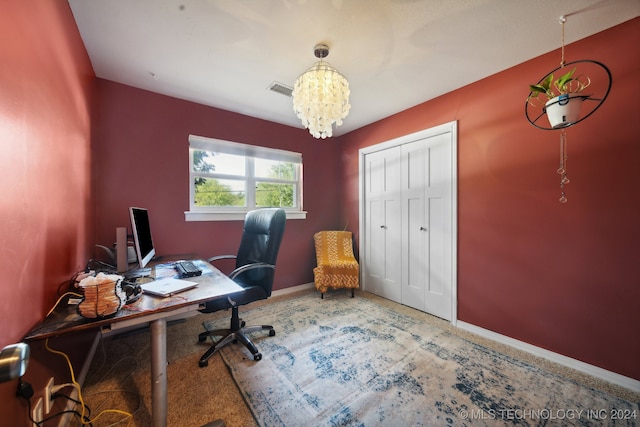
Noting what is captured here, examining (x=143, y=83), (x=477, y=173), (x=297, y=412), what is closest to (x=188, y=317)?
(x=297, y=412)

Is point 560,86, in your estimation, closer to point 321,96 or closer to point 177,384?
point 321,96

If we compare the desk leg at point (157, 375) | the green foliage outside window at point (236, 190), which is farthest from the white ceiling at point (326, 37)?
the desk leg at point (157, 375)

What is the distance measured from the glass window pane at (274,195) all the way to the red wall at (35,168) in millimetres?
1811

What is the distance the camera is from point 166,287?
1317 mm

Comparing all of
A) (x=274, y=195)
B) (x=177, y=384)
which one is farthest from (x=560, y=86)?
(x=177, y=384)

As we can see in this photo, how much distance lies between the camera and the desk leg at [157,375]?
44.4 inches

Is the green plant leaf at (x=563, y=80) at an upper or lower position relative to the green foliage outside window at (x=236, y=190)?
upper

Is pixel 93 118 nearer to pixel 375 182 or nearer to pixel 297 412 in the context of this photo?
pixel 297 412

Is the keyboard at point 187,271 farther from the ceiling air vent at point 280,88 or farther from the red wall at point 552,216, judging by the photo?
the red wall at point 552,216

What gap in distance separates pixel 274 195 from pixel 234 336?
186 centimetres

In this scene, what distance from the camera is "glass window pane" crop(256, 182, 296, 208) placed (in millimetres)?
3191

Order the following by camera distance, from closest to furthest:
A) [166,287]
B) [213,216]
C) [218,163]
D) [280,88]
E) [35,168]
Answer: [35,168]
[166,287]
[280,88]
[213,216]
[218,163]

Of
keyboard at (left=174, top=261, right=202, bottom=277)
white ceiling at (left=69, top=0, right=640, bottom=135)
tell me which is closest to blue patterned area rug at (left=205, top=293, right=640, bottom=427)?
keyboard at (left=174, top=261, right=202, bottom=277)

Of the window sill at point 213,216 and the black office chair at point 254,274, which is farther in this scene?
the window sill at point 213,216
